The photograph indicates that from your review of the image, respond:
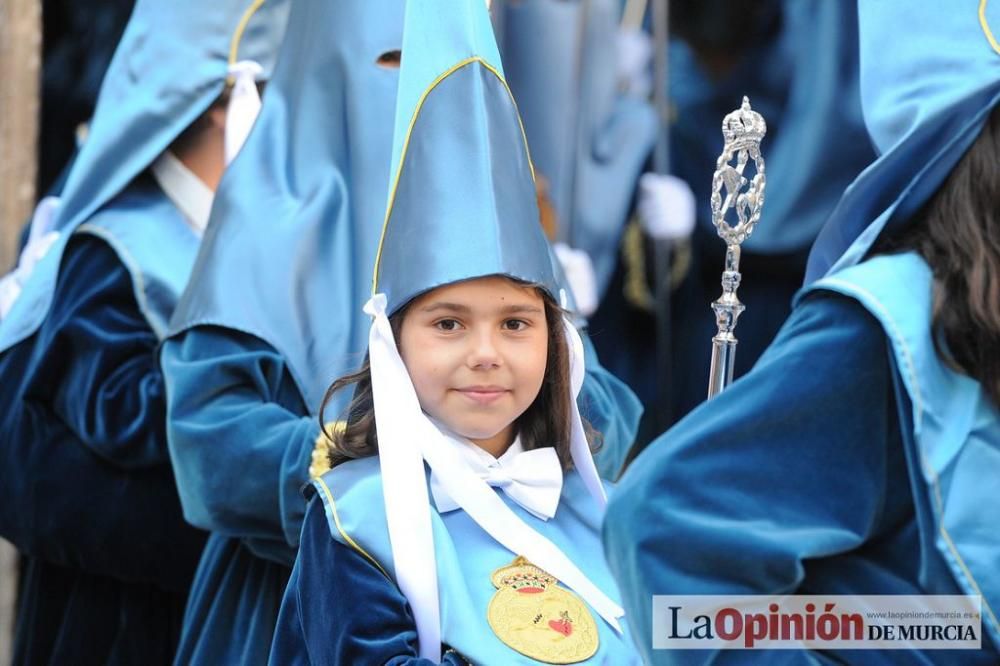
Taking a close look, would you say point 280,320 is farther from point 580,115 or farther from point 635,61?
point 635,61

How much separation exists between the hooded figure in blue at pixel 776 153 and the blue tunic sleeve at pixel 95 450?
8.58 feet

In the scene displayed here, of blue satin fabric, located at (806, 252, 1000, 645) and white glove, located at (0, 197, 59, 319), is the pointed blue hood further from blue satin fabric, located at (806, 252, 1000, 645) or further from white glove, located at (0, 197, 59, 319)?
white glove, located at (0, 197, 59, 319)

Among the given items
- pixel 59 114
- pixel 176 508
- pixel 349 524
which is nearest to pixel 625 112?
pixel 59 114

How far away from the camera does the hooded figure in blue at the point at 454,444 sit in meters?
2.35

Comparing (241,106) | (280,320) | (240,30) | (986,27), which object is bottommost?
(280,320)

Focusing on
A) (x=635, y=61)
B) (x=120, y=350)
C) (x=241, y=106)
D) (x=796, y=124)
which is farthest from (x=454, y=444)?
(x=635, y=61)

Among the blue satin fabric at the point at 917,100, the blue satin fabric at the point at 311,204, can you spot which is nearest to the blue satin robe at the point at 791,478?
the blue satin fabric at the point at 917,100

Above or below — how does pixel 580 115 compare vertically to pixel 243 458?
above

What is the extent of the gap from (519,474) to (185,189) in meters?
1.58

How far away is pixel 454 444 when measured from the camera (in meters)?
2.51

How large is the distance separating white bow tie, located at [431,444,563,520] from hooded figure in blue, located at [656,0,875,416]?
318cm

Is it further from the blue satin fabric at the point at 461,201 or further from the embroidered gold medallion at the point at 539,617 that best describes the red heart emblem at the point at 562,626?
the blue satin fabric at the point at 461,201

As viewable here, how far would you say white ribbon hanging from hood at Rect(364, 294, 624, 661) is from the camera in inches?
93.5

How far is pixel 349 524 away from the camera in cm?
239
